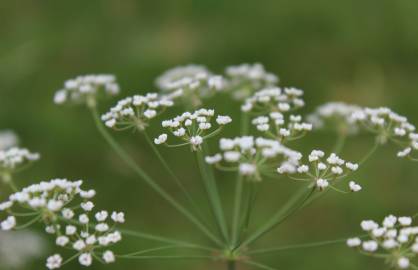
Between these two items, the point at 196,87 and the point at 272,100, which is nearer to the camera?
the point at 272,100

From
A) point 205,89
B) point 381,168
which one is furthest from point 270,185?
point 205,89

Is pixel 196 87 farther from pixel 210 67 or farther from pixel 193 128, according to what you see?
pixel 210 67

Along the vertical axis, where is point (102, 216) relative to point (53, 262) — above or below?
above

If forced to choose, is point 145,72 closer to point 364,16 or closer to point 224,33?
point 224,33

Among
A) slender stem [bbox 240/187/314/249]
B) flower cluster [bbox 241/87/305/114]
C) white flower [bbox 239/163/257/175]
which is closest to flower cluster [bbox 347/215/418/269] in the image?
slender stem [bbox 240/187/314/249]

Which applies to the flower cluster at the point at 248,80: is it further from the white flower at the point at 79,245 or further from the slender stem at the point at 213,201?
the white flower at the point at 79,245

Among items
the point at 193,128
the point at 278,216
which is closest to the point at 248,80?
the point at 278,216
